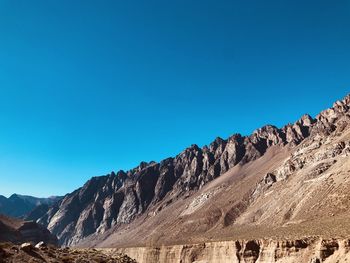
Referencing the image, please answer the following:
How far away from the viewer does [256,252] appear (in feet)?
200

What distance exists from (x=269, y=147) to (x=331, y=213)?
438 ft

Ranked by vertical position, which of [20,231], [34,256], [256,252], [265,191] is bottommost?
[34,256]

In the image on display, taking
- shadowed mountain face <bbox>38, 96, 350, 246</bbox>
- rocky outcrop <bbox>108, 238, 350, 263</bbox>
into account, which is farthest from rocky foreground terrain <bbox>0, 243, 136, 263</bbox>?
shadowed mountain face <bbox>38, 96, 350, 246</bbox>

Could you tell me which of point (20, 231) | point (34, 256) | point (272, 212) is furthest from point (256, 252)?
point (20, 231)

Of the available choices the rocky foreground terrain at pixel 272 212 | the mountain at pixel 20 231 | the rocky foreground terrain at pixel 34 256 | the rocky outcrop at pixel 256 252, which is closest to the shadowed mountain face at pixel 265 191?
the rocky foreground terrain at pixel 272 212

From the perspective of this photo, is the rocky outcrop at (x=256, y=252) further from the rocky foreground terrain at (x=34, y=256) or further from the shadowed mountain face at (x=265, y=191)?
the rocky foreground terrain at (x=34, y=256)

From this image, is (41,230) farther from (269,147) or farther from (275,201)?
(269,147)

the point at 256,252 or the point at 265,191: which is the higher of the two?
the point at 265,191

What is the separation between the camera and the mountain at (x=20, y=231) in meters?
94.6

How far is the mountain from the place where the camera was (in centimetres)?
9456

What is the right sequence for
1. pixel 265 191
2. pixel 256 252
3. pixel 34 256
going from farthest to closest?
pixel 265 191
pixel 256 252
pixel 34 256

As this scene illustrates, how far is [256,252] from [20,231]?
83785 mm

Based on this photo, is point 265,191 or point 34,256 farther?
point 265,191

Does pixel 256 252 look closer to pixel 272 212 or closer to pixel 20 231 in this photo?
pixel 272 212
